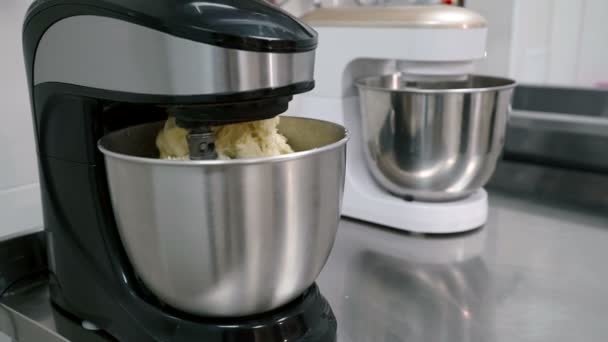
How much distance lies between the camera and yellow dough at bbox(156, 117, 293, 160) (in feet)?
1.46

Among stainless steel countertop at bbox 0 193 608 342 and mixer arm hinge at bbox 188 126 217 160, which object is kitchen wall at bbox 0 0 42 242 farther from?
mixer arm hinge at bbox 188 126 217 160

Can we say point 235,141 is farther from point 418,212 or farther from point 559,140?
point 559,140

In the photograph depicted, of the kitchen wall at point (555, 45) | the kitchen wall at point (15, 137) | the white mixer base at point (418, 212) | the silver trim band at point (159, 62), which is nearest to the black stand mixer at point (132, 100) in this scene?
the silver trim band at point (159, 62)

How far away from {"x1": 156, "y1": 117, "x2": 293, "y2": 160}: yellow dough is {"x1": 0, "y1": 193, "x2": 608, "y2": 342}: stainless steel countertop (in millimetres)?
194

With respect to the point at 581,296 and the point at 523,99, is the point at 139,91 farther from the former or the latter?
the point at 523,99

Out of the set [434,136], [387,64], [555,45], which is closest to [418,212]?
[434,136]

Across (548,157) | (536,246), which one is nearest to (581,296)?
(536,246)

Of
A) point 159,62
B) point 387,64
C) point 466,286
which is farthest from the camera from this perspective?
point 387,64

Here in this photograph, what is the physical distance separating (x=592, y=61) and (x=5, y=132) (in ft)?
5.53

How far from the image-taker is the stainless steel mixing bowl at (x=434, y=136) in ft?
2.27

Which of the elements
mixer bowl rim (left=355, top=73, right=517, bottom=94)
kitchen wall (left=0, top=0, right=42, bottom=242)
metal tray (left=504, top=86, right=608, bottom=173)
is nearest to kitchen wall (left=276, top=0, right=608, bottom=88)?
metal tray (left=504, top=86, right=608, bottom=173)

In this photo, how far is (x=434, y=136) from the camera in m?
0.71

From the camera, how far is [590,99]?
1201 millimetres

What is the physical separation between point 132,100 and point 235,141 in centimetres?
9
